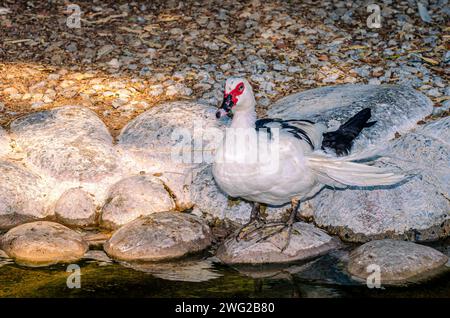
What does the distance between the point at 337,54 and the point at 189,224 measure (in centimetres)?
311

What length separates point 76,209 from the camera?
6176 mm

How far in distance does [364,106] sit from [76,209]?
2622 mm

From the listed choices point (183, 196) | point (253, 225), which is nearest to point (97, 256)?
point (183, 196)

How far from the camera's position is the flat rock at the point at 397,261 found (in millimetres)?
5121

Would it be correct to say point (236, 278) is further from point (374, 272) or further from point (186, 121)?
point (186, 121)

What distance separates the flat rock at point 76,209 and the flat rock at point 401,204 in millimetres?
1755

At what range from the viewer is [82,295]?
4.90 m

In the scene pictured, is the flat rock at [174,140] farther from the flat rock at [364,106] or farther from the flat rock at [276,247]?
the flat rock at [276,247]

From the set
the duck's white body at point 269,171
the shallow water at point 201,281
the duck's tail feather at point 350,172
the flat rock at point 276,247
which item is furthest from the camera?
the flat rock at point 276,247

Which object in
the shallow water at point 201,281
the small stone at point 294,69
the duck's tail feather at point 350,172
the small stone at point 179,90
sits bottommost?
the shallow water at point 201,281

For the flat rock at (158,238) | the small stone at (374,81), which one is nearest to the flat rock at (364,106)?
the small stone at (374,81)

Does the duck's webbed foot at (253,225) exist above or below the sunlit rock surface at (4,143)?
below

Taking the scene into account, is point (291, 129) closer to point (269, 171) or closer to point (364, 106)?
point (269, 171)

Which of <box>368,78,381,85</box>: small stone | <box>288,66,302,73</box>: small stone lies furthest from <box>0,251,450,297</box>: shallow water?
<box>288,66,302,73</box>: small stone
